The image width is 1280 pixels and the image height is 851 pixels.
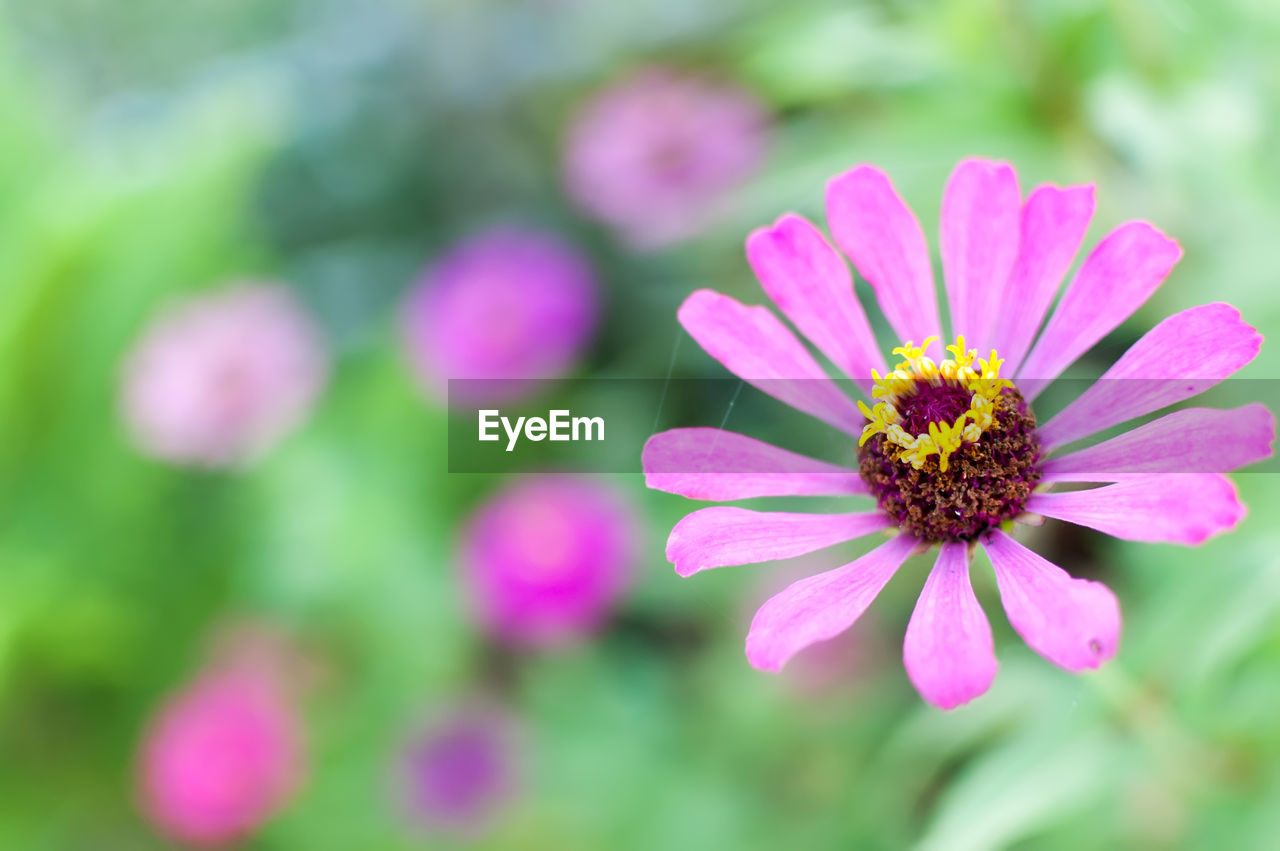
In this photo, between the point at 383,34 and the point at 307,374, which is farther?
the point at 383,34

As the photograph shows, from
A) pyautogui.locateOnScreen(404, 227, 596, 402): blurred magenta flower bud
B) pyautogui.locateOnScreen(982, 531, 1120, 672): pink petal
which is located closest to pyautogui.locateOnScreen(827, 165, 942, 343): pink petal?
pyautogui.locateOnScreen(982, 531, 1120, 672): pink petal

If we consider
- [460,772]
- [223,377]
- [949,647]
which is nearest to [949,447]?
[949,647]

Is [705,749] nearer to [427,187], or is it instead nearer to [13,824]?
[13,824]

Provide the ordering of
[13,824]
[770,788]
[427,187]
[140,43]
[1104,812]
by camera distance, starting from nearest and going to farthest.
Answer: [1104,812] → [770,788] → [13,824] → [427,187] → [140,43]

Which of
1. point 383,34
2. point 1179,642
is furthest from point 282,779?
point 383,34

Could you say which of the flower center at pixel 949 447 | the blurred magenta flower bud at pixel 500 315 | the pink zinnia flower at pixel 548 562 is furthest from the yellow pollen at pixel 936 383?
the blurred magenta flower bud at pixel 500 315

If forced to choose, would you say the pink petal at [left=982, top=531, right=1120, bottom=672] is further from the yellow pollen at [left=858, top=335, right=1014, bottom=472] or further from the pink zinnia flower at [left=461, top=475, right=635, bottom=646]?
the pink zinnia flower at [left=461, top=475, right=635, bottom=646]

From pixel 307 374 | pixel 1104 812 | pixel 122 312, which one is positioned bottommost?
pixel 1104 812

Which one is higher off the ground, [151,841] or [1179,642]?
[151,841]

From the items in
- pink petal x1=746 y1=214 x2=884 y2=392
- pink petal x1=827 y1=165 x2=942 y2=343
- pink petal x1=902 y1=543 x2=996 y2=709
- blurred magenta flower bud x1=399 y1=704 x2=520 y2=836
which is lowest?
pink petal x1=902 y1=543 x2=996 y2=709
